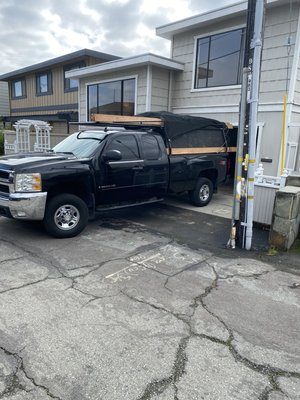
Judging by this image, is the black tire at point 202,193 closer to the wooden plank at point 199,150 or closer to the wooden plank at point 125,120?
the wooden plank at point 199,150

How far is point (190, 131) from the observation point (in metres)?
8.11

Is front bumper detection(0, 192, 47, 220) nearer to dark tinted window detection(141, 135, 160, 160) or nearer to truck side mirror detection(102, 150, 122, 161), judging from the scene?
truck side mirror detection(102, 150, 122, 161)

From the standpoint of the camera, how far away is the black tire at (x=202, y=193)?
8.36 m

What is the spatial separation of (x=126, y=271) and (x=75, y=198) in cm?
192

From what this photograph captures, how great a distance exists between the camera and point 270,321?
333cm

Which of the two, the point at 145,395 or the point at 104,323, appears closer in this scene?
the point at 145,395

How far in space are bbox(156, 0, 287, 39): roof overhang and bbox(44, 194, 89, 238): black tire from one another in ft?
24.3

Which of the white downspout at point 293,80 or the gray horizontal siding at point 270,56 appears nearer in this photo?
the white downspout at point 293,80

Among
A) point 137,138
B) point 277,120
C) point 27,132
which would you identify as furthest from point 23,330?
point 27,132

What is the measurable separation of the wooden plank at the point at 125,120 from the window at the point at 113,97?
179 inches

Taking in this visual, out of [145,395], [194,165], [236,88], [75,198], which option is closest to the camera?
[145,395]

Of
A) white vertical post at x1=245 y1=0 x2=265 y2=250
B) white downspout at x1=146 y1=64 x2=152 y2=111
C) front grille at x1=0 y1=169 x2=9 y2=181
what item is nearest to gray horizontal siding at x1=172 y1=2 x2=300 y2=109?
white downspout at x1=146 y1=64 x2=152 y2=111

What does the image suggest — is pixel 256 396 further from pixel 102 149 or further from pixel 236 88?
pixel 236 88

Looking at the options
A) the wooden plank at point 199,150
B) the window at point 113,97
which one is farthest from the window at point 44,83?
the wooden plank at point 199,150
